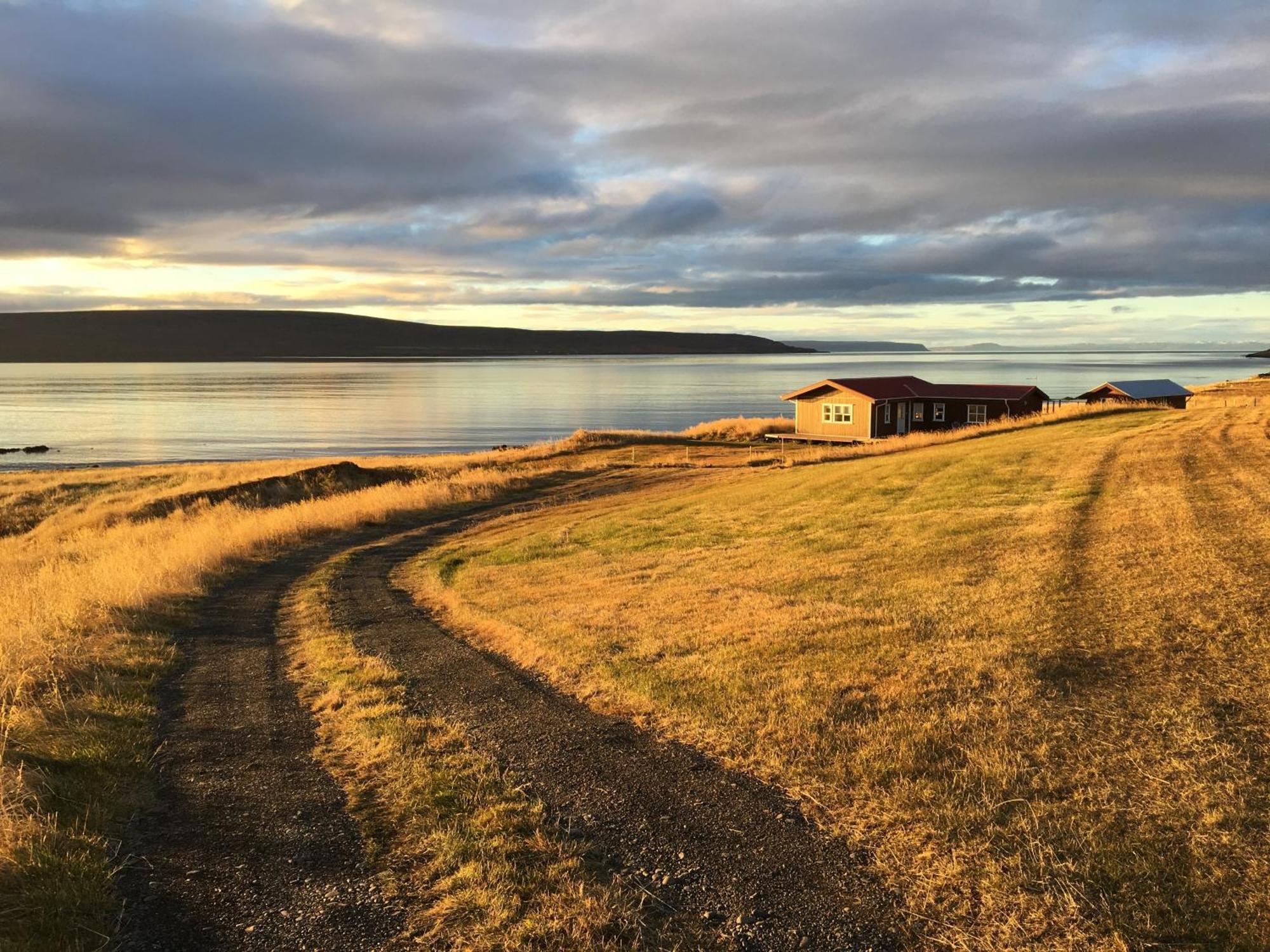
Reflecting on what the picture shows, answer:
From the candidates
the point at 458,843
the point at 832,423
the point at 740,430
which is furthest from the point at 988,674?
the point at 740,430

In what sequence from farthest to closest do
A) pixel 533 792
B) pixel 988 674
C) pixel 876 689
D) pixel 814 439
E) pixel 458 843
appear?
pixel 814 439, pixel 988 674, pixel 876 689, pixel 533 792, pixel 458 843

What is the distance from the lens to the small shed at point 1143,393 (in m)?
70.8

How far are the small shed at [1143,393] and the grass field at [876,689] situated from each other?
5436 centimetres

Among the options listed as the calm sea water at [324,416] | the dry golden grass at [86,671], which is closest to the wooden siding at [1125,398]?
the calm sea water at [324,416]

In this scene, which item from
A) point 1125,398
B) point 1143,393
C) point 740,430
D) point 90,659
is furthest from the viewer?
point 740,430

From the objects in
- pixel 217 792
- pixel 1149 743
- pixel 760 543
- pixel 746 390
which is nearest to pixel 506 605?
pixel 760 543

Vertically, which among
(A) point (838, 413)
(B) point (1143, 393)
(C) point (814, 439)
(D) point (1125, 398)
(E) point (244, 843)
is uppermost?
(B) point (1143, 393)

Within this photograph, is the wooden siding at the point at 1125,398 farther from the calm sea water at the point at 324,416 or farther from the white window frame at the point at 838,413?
the calm sea water at the point at 324,416

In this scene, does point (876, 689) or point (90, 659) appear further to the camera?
point (90, 659)

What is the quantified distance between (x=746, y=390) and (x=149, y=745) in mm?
170765

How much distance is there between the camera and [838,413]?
63219 millimetres

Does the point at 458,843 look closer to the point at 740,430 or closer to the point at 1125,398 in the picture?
the point at 740,430

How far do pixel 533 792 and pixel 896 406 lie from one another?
58.7 m

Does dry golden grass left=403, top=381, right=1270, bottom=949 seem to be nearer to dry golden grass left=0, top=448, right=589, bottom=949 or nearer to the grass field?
the grass field
